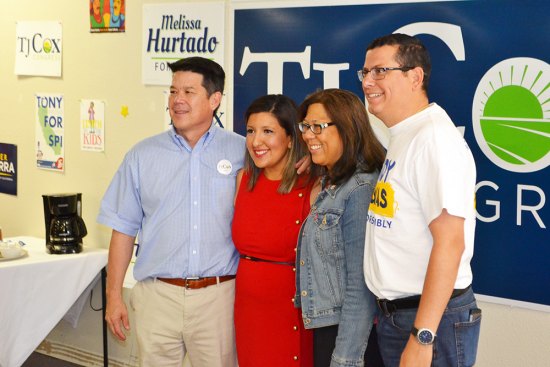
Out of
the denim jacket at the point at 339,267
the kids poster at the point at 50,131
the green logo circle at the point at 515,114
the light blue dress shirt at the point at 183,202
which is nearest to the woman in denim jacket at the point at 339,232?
the denim jacket at the point at 339,267

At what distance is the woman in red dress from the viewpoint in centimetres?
233

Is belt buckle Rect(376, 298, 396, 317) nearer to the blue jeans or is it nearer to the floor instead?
the blue jeans

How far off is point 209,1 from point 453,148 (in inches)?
89.1

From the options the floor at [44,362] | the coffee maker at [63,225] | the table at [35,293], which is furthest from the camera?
the floor at [44,362]

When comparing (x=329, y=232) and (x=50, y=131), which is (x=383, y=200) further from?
(x=50, y=131)

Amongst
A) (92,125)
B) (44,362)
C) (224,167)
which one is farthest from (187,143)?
(44,362)

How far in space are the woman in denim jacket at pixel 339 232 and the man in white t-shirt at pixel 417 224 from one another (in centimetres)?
7

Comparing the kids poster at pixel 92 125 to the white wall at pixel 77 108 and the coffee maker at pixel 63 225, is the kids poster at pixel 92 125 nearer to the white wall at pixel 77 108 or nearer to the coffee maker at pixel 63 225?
the white wall at pixel 77 108

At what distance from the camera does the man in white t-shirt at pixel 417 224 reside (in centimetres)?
176

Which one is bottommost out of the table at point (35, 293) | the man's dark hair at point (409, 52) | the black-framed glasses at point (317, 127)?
the table at point (35, 293)

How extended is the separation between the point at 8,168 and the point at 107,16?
1.34 metres

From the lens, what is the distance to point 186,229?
8.58 feet

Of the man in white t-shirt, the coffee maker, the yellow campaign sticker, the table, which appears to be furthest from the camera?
the coffee maker

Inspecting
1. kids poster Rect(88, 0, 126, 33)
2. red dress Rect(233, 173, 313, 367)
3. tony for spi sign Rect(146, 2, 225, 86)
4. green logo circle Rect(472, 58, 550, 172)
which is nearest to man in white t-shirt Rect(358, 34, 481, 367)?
red dress Rect(233, 173, 313, 367)
